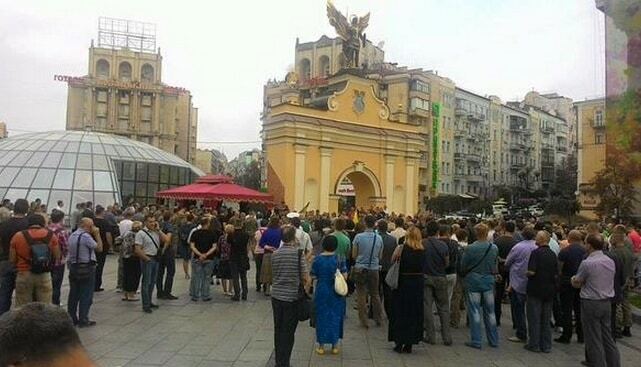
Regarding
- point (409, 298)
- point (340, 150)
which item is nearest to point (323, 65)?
point (340, 150)

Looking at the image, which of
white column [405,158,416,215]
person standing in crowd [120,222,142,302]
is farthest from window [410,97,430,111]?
person standing in crowd [120,222,142,302]

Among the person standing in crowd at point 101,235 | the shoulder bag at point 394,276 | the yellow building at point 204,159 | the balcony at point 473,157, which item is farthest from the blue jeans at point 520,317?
the yellow building at point 204,159

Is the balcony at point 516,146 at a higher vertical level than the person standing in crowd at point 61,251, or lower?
higher

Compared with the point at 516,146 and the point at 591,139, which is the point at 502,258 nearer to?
the point at 591,139

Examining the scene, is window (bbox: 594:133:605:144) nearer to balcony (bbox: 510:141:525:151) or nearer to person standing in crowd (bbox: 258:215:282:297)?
balcony (bbox: 510:141:525:151)

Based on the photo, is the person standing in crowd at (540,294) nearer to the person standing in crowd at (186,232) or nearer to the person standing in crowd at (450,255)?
the person standing in crowd at (450,255)

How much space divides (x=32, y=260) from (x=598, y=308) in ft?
24.9

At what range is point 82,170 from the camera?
30.5 metres

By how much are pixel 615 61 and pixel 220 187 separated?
2422cm

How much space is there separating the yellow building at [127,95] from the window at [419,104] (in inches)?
1675

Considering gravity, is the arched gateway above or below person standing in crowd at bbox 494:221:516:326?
above

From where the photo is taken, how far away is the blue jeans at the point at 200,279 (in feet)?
38.3

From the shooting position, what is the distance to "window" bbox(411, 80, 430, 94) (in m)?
64.4

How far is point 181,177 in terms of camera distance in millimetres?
37469
